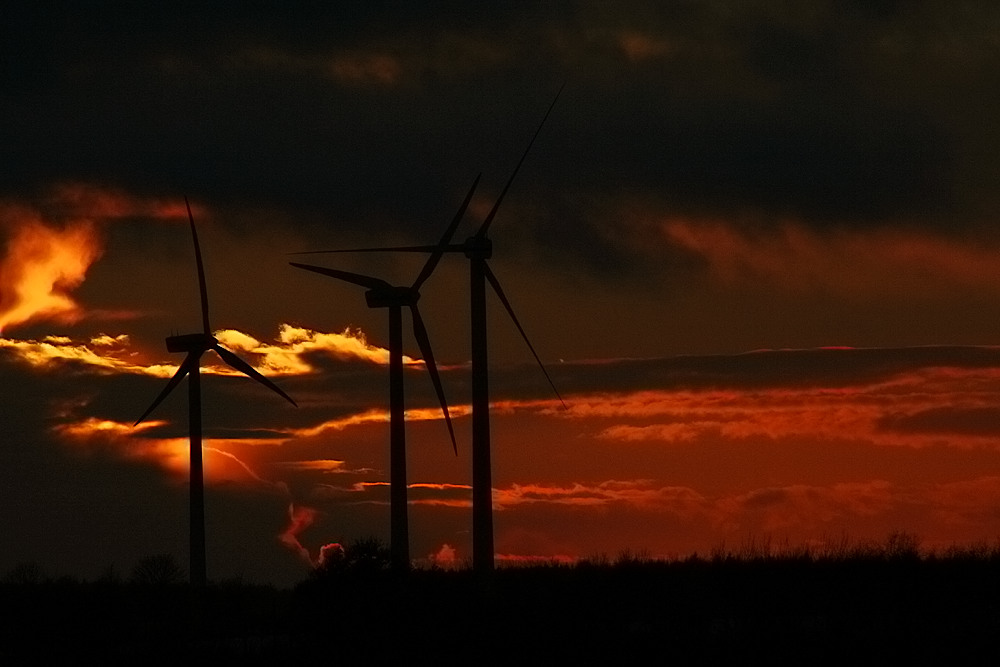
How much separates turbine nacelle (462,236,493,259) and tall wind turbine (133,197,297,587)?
56.3 ft

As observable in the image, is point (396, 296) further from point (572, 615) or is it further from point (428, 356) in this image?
point (572, 615)

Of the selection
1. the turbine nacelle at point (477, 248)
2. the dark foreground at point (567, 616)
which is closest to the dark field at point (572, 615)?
the dark foreground at point (567, 616)

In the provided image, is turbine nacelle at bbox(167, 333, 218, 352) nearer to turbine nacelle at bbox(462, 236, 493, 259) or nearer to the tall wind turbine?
the tall wind turbine

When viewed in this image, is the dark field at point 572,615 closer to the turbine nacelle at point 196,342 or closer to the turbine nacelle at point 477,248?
the turbine nacelle at point 477,248

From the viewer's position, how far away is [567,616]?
2172 inches

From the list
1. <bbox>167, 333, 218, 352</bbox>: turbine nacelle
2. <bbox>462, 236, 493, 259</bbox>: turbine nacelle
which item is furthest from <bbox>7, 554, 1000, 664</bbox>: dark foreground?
<bbox>167, 333, 218, 352</bbox>: turbine nacelle

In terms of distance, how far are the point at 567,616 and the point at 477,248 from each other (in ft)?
62.6

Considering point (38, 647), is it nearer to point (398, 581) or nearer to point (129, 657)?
point (129, 657)

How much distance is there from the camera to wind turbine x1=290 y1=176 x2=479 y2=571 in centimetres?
7369

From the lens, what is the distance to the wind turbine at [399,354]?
7369 cm

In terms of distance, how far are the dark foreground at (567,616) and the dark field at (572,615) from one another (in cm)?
8

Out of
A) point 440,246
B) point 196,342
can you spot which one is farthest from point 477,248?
point 196,342

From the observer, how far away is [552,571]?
71625mm

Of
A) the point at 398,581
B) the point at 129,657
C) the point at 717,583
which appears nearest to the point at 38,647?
the point at 129,657
